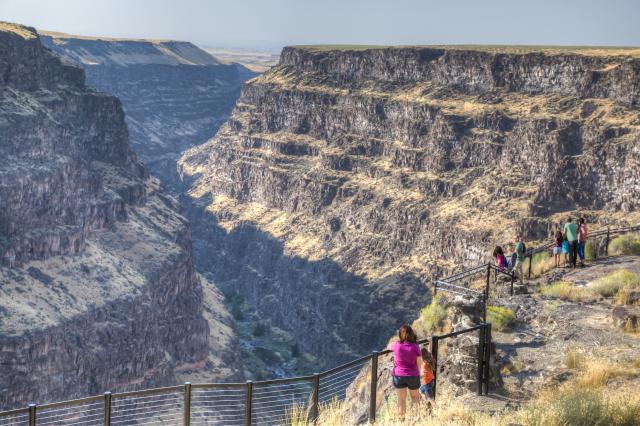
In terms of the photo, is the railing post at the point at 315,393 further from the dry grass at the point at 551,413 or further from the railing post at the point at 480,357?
the railing post at the point at 480,357

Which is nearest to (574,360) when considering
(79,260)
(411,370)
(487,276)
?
(411,370)

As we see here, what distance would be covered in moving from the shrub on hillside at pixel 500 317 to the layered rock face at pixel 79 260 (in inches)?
2861

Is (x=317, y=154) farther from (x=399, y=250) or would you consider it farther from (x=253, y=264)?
(x=399, y=250)

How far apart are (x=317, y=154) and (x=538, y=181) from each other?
5846 centimetres

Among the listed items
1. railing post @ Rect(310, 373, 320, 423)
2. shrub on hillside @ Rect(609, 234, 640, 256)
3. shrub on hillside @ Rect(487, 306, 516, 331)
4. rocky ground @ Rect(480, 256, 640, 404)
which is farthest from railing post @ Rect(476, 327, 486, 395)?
shrub on hillside @ Rect(609, 234, 640, 256)

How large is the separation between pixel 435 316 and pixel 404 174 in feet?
386

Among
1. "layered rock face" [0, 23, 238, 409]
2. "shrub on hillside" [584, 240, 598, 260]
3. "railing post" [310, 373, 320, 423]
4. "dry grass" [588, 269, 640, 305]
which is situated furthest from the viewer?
"layered rock face" [0, 23, 238, 409]

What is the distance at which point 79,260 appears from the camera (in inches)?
4931

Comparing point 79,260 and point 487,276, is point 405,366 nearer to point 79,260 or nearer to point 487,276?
point 487,276

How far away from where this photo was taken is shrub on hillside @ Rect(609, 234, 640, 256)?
4978 centimetres

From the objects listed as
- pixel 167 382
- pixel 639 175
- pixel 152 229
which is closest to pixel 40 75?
pixel 152 229

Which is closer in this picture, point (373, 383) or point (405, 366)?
point (373, 383)

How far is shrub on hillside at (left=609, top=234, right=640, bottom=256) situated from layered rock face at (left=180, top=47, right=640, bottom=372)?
6987cm

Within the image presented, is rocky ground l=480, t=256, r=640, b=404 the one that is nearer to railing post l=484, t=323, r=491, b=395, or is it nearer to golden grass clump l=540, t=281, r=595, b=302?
golden grass clump l=540, t=281, r=595, b=302
